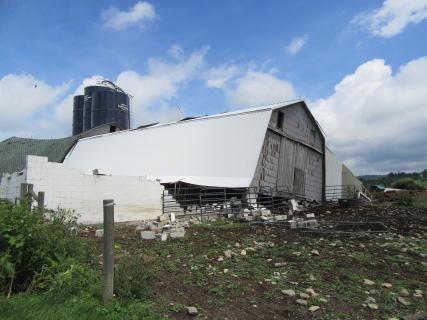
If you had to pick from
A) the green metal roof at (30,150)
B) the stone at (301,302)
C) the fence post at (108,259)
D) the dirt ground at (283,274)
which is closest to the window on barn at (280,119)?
the dirt ground at (283,274)

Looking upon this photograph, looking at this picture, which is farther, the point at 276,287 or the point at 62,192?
the point at 62,192

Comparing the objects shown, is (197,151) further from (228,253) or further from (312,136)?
(228,253)

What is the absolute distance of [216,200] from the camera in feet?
62.0

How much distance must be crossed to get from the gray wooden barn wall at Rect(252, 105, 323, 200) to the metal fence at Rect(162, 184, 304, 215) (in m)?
0.84

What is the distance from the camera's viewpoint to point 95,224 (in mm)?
14625

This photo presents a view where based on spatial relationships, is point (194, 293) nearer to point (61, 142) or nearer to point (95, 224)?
point (95, 224)

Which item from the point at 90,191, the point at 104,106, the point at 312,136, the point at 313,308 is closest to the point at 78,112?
the point at 104,106

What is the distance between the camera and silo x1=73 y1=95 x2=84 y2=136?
146ft

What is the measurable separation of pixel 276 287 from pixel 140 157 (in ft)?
60.5

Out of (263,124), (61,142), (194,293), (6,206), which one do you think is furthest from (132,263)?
(61,142)

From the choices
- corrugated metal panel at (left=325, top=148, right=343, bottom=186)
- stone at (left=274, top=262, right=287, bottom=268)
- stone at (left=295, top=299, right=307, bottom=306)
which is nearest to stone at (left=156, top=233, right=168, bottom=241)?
stone at (left=274, top=262, right=287, bottom=268)

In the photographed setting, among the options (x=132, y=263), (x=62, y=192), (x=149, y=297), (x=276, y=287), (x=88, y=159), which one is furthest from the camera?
(x=88, y=159)

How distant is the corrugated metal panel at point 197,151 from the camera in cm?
2048

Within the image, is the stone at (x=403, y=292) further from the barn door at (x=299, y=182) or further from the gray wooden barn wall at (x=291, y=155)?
the barn door at (x=299, y=182)
